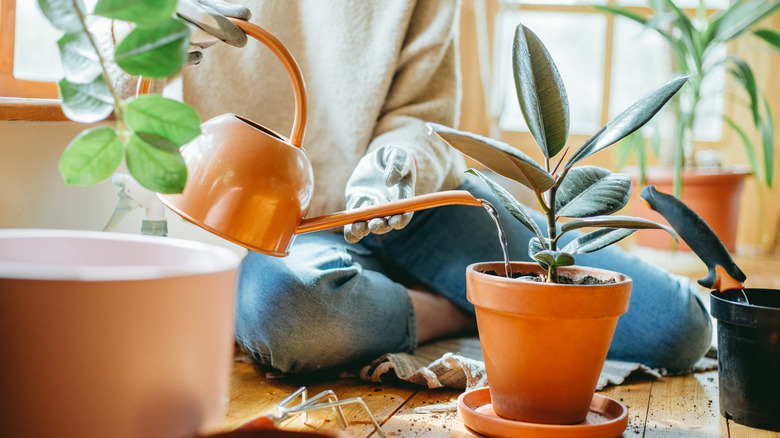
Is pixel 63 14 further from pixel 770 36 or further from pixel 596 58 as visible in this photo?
pixel 596 58

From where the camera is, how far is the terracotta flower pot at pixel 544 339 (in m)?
0.73

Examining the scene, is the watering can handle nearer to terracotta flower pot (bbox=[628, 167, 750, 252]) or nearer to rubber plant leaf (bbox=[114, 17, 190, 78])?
rubber plant leaf (bbox=[114, 17, 190, 78])

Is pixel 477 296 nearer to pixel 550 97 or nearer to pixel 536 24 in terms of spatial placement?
pixel 550 97

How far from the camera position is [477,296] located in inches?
30.9

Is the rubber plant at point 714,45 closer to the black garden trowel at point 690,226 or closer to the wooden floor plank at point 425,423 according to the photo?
the black garden trowel at point 690,226

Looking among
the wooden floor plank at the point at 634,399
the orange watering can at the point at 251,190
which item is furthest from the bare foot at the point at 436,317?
the orange watering can at the point at 251,190

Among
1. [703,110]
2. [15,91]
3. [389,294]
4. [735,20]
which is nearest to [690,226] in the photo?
[389,294]

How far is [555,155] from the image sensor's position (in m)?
0.74

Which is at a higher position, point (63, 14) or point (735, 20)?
point (735, 20)

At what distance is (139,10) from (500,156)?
15.3 inches

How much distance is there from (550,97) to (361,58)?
630 millimetres

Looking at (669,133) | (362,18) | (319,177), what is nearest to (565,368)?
(319,177)

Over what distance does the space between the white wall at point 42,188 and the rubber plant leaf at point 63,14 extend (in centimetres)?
60

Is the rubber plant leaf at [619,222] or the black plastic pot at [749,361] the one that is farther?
the black plastic pot at [749,361]
